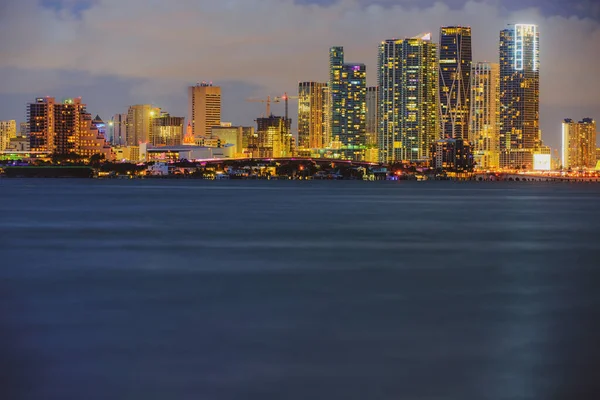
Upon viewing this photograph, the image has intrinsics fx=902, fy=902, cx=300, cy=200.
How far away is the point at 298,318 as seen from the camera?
61.8 ft

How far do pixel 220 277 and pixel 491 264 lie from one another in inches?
390

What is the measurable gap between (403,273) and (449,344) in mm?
11562

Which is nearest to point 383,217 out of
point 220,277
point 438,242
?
point 438,242

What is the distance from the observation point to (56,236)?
140 feet

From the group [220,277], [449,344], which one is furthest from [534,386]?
[220,277]

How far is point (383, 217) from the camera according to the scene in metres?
60.1

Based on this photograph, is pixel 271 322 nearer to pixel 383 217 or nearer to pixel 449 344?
pixel 449 344

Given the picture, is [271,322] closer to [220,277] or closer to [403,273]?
[220,277]

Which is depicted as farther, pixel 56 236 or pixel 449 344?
pixel 56 236

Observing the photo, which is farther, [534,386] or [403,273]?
[403,273]

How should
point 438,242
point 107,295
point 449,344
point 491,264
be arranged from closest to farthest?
point 449,344 < point 107,295 < point 491,264 < point 438,242

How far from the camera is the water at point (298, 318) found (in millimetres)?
13281

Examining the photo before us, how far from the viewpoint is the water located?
43.6ft

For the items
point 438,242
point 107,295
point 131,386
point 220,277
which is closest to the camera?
point 131,386
